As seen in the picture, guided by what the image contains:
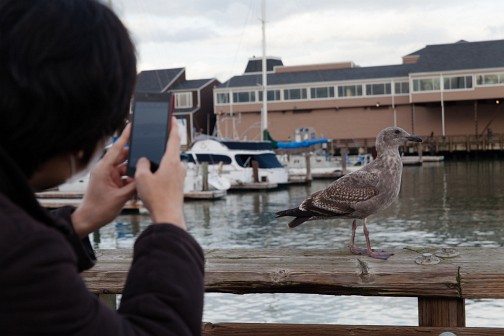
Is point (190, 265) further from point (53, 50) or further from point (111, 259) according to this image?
point (111, 259)

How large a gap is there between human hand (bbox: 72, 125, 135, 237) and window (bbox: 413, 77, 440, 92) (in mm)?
60739

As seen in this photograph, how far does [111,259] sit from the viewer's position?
11.1ft

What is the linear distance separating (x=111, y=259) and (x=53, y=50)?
92.4 inches

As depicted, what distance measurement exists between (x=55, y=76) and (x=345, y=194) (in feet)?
A: 13.3

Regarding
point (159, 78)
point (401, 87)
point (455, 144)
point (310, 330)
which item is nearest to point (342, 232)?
point (310, 330)

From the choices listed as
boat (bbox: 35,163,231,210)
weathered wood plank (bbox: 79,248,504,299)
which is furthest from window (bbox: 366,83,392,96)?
weathered wood plank (bbox: 79,248,504,299)

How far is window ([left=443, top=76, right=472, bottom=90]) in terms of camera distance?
2351 inches

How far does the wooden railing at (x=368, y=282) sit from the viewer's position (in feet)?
9.36

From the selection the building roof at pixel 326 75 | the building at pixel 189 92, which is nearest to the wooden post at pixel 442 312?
the building roof at pixel 326 75

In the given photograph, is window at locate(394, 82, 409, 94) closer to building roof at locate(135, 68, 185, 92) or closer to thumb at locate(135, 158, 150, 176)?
building roof at locate(135, 68, 185, 92)

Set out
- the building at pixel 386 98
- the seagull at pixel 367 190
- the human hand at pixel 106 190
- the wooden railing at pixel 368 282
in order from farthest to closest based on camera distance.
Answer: the building at pixel 386 98 < the seagull at pixel 367 190 < the wooden railing at pixel 368 282 < the human hand at pixel 106 190

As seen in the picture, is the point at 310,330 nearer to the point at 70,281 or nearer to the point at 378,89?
the point at 70,281

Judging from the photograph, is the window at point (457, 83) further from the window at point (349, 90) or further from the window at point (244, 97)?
the window at point (244, 97)

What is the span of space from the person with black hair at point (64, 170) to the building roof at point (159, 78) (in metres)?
67.4
